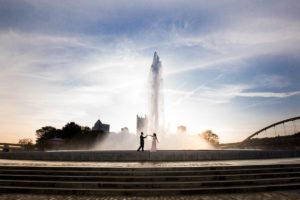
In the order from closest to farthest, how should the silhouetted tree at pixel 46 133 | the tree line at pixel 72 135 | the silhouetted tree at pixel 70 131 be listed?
the tree line at pixel 72 135 < the silhouetted tree at pixel 70 131 < the silhouetted tree at pixel 46 133

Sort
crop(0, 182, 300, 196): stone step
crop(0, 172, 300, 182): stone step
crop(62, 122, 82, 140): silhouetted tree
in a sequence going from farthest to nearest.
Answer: crop(62, 122, 82, 140): silhouetted tree < crop(0, 172, 300, 182): stone step < crop(0, 182, 300, 196): stone step

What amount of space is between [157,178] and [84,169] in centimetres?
376

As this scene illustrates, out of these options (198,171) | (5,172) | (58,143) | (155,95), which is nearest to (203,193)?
(198,171)

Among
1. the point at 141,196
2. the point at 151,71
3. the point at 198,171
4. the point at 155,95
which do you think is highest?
the point at 151,71

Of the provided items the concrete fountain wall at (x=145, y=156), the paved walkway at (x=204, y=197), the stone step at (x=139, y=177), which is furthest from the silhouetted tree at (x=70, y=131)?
the paved walkway at (x=204, y=197)

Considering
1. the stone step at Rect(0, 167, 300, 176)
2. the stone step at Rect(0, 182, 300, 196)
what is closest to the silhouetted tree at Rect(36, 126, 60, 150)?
the stone step at Rect(0, 167, 300, 176)

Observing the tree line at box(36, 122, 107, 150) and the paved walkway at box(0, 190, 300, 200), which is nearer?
the paved walkway at box(0, 190, 300, 200)

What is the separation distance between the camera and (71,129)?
112 meters

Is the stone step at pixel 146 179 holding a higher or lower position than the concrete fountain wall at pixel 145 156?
lower

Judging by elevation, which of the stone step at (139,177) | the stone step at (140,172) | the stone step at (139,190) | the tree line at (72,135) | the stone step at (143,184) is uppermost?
the tree line at (72,135)

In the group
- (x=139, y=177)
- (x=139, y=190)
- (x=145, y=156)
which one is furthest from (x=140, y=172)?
(x=145, y=156)

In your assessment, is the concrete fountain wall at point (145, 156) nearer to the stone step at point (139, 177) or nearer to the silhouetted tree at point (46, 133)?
the stone step at point (139, 177)

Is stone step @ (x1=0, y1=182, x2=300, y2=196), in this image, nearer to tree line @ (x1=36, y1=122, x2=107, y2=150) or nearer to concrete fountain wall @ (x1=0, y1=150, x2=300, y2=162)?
concrete fountain wall @ (x1=0, y1=150, x2=300, y2=162)

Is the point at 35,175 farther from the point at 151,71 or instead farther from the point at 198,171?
the point at 151,71
